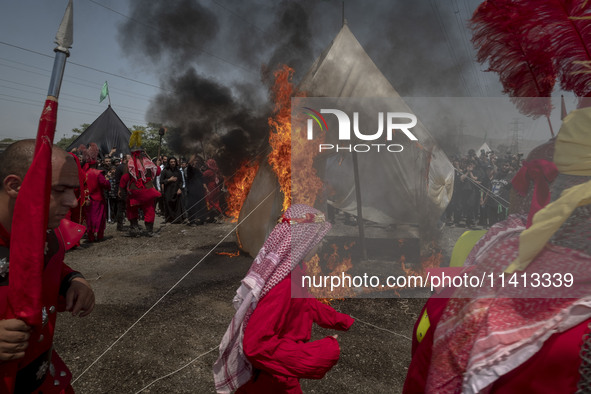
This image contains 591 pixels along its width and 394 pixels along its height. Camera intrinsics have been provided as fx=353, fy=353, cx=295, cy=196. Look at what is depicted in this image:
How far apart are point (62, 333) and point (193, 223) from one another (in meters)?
8.32

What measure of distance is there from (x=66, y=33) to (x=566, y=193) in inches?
65.7

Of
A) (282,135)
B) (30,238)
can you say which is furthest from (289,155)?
(30,238)

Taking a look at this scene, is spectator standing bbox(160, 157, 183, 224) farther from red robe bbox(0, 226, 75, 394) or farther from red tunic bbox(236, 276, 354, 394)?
red tunic bbox(236, 276, 354, 394)

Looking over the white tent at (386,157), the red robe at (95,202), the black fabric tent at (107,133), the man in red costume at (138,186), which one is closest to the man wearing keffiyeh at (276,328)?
the white tent at (386,157)

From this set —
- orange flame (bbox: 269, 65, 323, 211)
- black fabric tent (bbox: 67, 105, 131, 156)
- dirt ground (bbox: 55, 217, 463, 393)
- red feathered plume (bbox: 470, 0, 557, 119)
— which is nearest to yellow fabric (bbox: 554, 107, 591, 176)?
red feathered plume (bbox: 470, 0, 557, 119)

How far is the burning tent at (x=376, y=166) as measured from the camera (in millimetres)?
6156

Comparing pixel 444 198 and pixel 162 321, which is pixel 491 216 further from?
pixel 162 321

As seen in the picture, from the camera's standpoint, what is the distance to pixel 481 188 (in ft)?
33.6

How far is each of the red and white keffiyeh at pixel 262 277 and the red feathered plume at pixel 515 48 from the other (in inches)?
48.6

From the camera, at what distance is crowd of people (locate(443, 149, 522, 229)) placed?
984 cm

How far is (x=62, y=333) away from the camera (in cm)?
418

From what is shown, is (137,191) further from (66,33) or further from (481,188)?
(481,188)

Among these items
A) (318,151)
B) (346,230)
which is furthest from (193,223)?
(318,151)

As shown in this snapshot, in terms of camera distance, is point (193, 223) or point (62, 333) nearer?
point (62, 333)
